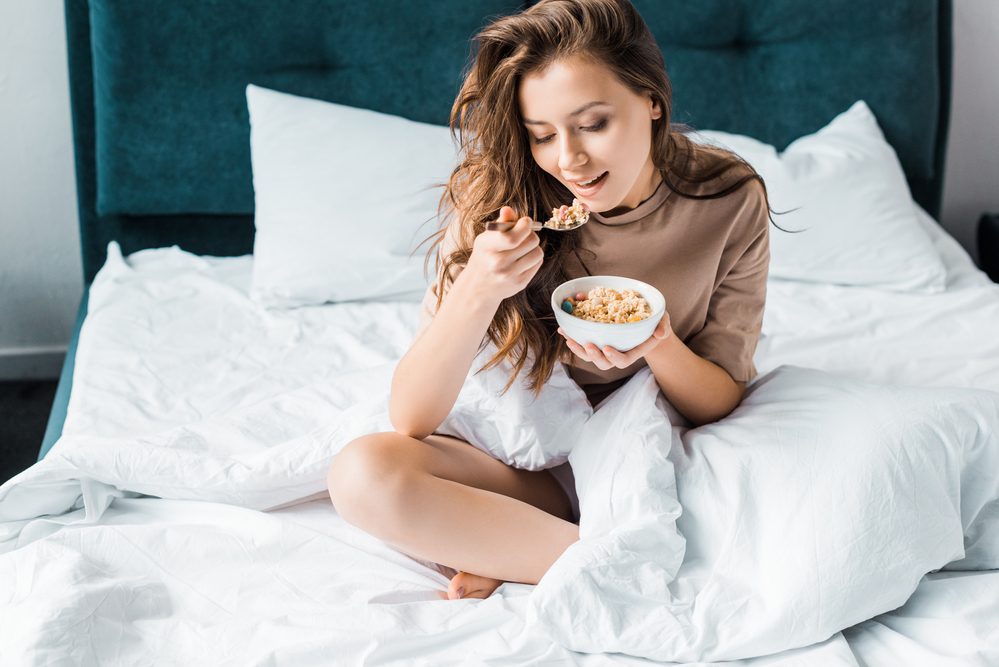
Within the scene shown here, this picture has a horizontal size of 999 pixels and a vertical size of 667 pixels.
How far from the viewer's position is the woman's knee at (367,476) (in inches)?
46.4

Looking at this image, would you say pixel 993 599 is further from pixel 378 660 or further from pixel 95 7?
pixel 95 7

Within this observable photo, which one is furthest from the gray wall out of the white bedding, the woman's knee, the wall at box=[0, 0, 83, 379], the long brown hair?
the woman's knee

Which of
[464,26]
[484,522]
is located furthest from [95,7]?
[484,522]

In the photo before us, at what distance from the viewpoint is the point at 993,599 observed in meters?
1.07

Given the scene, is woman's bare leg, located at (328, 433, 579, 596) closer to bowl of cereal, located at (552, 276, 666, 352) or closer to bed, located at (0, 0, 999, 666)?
bed, located at (0, 0, 999, 666)

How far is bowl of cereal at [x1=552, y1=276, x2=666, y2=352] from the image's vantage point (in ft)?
3.53

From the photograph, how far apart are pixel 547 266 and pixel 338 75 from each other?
41.8 inches

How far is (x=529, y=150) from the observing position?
4.06 feet

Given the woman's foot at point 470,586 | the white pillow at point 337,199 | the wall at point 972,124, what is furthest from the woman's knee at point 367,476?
the wall at point 972,124

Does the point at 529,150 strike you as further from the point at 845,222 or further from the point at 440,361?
the point at 845,222

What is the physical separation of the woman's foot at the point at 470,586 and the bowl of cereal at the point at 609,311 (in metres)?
0.34

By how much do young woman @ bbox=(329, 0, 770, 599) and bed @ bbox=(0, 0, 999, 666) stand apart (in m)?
0.07

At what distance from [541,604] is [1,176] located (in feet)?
6.16

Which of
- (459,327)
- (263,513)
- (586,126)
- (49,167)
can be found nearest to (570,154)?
(586,126)
